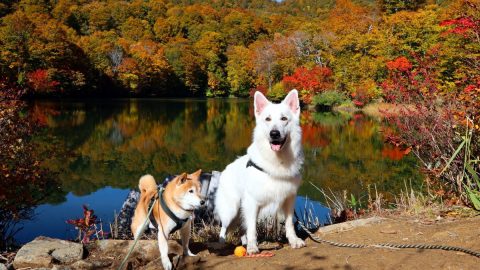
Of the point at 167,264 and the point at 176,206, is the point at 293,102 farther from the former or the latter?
the point at 167,264

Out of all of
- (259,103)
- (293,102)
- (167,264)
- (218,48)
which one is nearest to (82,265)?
(167,264)

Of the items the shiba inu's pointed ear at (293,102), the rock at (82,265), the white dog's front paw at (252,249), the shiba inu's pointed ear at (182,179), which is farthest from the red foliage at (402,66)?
the rock at (82,265)

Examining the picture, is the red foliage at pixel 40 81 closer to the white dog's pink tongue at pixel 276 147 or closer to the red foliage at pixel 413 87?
the red foliage at pixel 413 87

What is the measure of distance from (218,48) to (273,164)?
73500 millimetres

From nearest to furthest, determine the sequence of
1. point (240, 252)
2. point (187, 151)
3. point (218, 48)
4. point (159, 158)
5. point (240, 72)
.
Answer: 1. point (240, 252)
2. point (159, 158)
3. point (187, 151)
4. point (240, 72)
5. point (218, 48)

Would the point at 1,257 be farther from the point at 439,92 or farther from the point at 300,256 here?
the point at 439,92

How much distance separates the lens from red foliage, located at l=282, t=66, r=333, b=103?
41062 mm

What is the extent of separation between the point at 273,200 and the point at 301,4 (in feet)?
338

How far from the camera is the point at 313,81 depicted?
41.4 m

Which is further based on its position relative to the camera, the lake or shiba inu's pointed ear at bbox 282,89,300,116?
the lake

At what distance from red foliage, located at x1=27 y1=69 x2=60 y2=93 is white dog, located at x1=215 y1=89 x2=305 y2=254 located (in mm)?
43866

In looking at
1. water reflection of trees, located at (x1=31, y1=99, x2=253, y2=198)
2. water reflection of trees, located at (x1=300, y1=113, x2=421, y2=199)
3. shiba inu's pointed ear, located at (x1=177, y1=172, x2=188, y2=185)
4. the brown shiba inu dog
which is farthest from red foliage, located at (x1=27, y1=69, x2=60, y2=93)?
shiba inu's pointed ear, located at (x1=177, y1=172, x2=188, y2=185)

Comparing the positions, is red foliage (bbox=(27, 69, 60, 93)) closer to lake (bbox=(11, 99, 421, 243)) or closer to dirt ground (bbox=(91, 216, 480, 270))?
lake (bbox=(11, 99, 421, 243))

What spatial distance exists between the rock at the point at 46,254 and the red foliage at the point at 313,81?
3842cm
